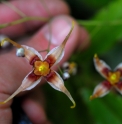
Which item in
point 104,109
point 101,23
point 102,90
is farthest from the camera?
point 101,23

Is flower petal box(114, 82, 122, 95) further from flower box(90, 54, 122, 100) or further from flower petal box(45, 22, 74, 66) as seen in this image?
flower petal box(45, 22, 74, 66)

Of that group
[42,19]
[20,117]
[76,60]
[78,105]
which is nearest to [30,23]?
[42,19]

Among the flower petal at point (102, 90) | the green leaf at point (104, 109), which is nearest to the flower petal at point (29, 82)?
the flower petal at point (102, 90)

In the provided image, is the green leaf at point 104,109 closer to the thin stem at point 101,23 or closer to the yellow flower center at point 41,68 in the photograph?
the thin stem at point 101,23

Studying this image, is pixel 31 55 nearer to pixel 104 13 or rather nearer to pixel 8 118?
pixel 8 118

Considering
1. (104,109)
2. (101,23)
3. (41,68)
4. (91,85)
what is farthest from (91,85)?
(41,68)

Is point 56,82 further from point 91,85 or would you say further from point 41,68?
point 91,85
